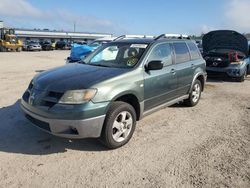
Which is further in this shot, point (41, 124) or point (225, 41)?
point (225, 41)

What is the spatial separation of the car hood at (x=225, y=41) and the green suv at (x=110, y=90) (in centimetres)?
701

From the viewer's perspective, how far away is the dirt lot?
11.6ft

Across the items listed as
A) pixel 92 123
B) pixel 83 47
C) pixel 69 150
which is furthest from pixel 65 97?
pixel 83 47

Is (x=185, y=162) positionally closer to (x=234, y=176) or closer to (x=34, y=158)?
(x=234, y=176)

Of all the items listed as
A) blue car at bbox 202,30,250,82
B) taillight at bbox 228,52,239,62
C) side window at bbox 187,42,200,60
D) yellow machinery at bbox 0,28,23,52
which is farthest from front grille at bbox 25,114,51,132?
yellow machinery at bbox 0,28,23,52

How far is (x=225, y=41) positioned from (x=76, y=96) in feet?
33.9

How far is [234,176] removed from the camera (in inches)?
144

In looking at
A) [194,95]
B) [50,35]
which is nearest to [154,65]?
[194,95]

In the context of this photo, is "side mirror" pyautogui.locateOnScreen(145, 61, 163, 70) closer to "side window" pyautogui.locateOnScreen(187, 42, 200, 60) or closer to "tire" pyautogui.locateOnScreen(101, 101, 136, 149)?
"tire" pyautogui.locateOnScreen(101, 101, 136, 149)

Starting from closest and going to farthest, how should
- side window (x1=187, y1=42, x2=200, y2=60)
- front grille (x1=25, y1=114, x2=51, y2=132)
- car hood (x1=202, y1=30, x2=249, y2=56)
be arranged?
front grille (x1=25, y1=114, x2=51, y2=132) → side window (x1=187, y1=42, x2=200, y2=60) → car hood (x1=202, y1=30, x2=249, y2=56)

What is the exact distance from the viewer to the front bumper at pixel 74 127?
3900 millimetres

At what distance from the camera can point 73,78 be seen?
434cm

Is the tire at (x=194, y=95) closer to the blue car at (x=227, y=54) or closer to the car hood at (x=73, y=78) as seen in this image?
the car hood at (x=73, y=78)

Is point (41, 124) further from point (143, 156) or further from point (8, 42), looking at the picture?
point (8, 42)
